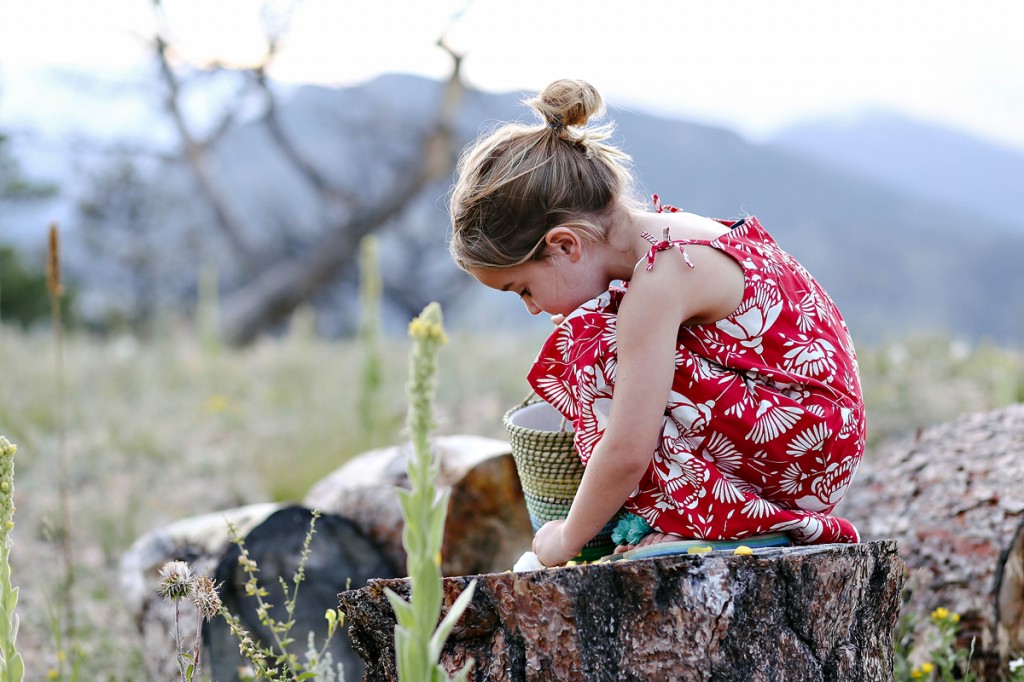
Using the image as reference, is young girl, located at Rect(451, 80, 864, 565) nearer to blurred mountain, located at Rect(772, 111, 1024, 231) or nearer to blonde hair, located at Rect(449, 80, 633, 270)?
blonde hair, located at Rect(449, 80, 633, 270)

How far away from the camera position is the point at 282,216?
47.5ft

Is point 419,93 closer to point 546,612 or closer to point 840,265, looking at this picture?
point 840,265

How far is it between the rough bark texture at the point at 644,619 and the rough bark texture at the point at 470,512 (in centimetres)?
158

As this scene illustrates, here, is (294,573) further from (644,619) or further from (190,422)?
(190,422)

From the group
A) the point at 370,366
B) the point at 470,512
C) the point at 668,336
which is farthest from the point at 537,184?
the point at 370,366

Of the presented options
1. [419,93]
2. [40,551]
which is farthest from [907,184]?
[40,551]

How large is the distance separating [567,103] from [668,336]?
592 mm

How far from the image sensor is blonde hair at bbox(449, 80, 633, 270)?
6.58ft

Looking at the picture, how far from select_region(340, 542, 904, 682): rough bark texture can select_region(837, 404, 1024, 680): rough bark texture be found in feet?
3.87

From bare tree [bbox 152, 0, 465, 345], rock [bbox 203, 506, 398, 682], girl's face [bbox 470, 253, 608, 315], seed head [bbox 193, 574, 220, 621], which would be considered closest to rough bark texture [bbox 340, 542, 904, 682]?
seed head [bbox 193, 574, 220, 621]

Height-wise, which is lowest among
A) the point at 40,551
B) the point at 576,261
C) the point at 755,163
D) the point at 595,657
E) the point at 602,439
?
the point at 40,551

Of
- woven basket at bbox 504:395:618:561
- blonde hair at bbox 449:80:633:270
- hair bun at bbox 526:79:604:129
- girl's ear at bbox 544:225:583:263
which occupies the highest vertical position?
hair bun at bbox 526:79:604:129

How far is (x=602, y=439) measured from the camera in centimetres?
188

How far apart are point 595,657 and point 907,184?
6154cm
